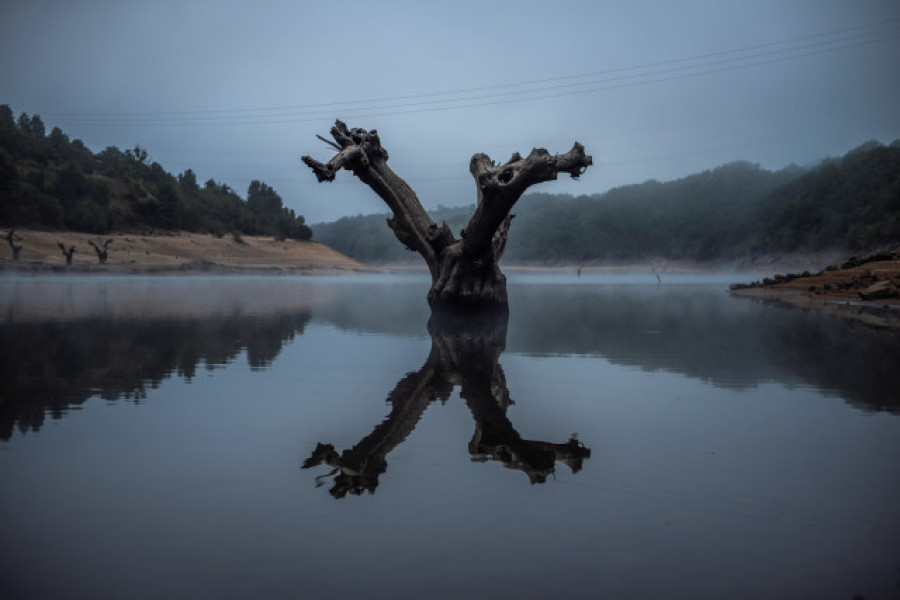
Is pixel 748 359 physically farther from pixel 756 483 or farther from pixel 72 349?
pixel 72 349

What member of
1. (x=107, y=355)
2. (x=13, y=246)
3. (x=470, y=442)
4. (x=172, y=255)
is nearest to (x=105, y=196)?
(x=172, y=255)

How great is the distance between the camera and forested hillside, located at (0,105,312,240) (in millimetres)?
57188

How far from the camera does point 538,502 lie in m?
3.65

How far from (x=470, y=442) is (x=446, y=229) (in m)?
12.2

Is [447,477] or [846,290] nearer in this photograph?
[447,477]

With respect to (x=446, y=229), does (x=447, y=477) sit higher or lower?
lower

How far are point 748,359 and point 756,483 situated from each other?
19.5 ft

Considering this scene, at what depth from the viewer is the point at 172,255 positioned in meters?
58.7

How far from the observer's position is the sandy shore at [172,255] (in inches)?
1908

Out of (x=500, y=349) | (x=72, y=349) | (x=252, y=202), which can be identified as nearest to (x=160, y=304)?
(x=72, y=349)

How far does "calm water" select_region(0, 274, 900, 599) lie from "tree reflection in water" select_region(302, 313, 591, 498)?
26 mm

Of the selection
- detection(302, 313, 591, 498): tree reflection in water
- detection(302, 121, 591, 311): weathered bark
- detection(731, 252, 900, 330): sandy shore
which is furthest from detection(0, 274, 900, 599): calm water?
detection(731, 252, 900, 330): sandy shore

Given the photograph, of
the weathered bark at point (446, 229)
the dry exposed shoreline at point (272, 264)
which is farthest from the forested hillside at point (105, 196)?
the weathered bark at point (446, 229)

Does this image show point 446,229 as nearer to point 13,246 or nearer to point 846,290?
point 846,290
